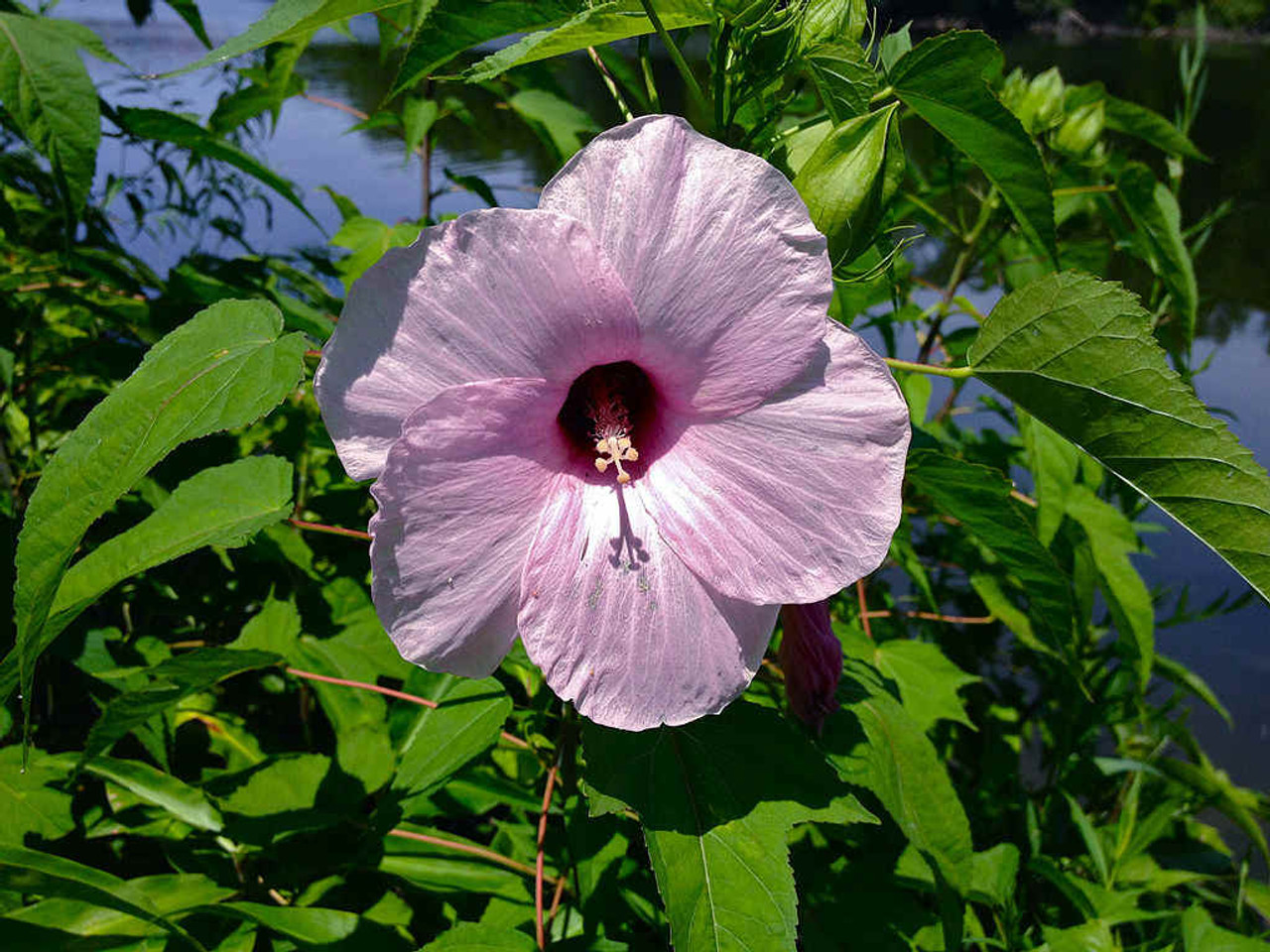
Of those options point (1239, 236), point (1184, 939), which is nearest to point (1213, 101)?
point (1239, 236)

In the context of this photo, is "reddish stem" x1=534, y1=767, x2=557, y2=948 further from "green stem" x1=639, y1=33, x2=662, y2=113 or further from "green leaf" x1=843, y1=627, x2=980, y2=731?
"green stem" x1=639, y1=33, x2=662, y2=113

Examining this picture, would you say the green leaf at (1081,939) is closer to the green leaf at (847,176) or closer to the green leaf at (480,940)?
the green leaf at (480,940)

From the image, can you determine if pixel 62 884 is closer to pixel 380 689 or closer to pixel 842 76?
pixel 380 689

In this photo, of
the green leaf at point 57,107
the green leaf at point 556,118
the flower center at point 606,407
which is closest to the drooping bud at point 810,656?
the flower center at point 606,407

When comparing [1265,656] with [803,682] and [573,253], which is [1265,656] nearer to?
[803,682]

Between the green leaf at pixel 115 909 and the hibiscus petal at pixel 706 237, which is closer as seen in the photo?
the hibiscus petal at pixel 706 237

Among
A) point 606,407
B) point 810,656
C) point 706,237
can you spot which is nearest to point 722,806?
point 810,656
